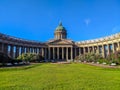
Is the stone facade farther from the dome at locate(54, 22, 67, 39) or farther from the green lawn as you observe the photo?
the green lawn

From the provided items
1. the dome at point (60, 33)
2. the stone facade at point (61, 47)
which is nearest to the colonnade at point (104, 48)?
the stone facade at point (61, 47)

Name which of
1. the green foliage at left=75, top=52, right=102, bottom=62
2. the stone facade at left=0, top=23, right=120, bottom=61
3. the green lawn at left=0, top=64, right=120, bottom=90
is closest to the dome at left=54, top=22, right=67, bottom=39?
the stone facade at left=0, top=23, right=120, bottom=61

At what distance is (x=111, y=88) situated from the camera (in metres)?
12.6

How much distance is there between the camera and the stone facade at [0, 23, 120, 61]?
94875mm

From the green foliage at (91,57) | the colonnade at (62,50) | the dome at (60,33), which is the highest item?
the dome at (60,33)

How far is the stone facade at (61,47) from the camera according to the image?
9488 cm

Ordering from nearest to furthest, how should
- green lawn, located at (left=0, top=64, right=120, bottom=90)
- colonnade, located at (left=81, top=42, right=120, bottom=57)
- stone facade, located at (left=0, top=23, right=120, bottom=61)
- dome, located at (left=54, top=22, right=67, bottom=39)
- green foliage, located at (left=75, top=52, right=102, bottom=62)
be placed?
green lawn, located at (left=0, top=64, right=120, bottom=90)
green foliage, located at (left=75, top=52, right=102, bottom=62)
colonnade, located at (left=81, top=42, right=120, bottom=57)
stone facade, located at (left=0, top=23, right=120, bottom=61)
dome, located at (left=54, top=22, right=67, bottom=39)

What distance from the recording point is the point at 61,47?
119m

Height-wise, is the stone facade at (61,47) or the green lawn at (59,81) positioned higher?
the stone facade at (61,47)

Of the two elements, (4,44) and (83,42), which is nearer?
(4,44)

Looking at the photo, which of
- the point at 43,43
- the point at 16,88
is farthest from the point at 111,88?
the point at 43,43

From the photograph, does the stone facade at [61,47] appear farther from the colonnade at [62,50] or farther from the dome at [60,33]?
the dome at [60,33]

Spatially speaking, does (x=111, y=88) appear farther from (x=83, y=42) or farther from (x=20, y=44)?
(x=83, y=42)

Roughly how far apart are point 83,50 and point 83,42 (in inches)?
247
